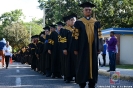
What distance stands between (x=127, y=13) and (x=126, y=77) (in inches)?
1382

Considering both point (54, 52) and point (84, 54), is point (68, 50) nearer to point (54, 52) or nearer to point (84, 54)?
point (54, 52)

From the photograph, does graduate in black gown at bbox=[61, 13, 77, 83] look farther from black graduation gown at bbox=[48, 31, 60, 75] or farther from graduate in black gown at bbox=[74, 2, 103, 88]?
graduate in black gown at bbox=[74, 2, 103, 88]

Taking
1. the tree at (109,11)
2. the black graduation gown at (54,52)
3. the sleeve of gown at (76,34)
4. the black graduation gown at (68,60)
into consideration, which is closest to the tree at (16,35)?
the tree at (109,11)

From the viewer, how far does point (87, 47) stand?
349 inches

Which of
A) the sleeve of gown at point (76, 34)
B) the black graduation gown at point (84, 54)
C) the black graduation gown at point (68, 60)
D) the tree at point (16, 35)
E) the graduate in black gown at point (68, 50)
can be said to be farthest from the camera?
the tree at point (16, 35)

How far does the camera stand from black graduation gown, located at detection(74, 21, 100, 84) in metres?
8.76

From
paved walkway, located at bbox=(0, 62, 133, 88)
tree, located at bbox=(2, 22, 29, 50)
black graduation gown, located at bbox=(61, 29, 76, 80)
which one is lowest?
paved walkway, located at bbox=(0, 62, 133, 88)

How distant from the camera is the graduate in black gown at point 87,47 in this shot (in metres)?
8.77

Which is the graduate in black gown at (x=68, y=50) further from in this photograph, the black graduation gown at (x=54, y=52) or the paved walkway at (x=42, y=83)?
the black graduation gown at (x=54, y=52)

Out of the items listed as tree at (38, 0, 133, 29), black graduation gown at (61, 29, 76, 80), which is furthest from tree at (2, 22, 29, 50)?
black graduation gown at (61, 29, 76, 80)

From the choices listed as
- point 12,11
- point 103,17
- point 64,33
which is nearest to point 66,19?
point 64,33

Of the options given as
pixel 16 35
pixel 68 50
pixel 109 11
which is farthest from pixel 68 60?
pixel 16 35

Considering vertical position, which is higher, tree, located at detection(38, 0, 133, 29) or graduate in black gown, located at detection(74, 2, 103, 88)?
tree, located at detection(38, 0, 133, 29)

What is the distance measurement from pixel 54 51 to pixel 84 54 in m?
6.05
